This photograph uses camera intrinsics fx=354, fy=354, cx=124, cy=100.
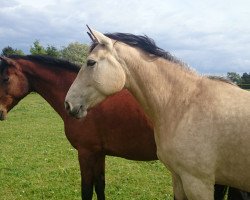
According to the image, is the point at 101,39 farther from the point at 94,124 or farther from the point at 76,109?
the point at 94,124

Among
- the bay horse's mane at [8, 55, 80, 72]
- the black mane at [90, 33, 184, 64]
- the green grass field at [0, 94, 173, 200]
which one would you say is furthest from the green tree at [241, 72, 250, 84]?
the black mane at [90, 33, 184, 64]

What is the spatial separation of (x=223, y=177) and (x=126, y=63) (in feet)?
5.44

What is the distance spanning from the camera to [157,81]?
4.16m

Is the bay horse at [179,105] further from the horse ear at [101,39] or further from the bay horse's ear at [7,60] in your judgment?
the bay horse's ear at [7,60]

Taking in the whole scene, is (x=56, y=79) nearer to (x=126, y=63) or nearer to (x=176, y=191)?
(x=126, y=63)

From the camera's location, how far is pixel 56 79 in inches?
232

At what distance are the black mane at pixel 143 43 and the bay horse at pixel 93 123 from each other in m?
1.34

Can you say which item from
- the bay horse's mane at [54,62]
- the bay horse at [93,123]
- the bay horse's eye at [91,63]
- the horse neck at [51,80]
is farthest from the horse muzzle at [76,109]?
the bay horse's mane at [54,62]

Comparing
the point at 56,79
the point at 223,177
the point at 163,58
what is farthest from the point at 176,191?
the point at 56,79

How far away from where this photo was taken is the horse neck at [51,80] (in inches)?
231

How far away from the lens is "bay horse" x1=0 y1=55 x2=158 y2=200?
5445 millimetres

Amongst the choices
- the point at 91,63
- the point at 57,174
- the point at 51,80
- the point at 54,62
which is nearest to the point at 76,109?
the point at 91,63

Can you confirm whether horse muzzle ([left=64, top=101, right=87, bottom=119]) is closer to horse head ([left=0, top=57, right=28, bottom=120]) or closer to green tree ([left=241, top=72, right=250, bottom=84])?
horse head ([left=0, top=57, right=28, bottom=120])

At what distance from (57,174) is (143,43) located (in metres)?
5.54
